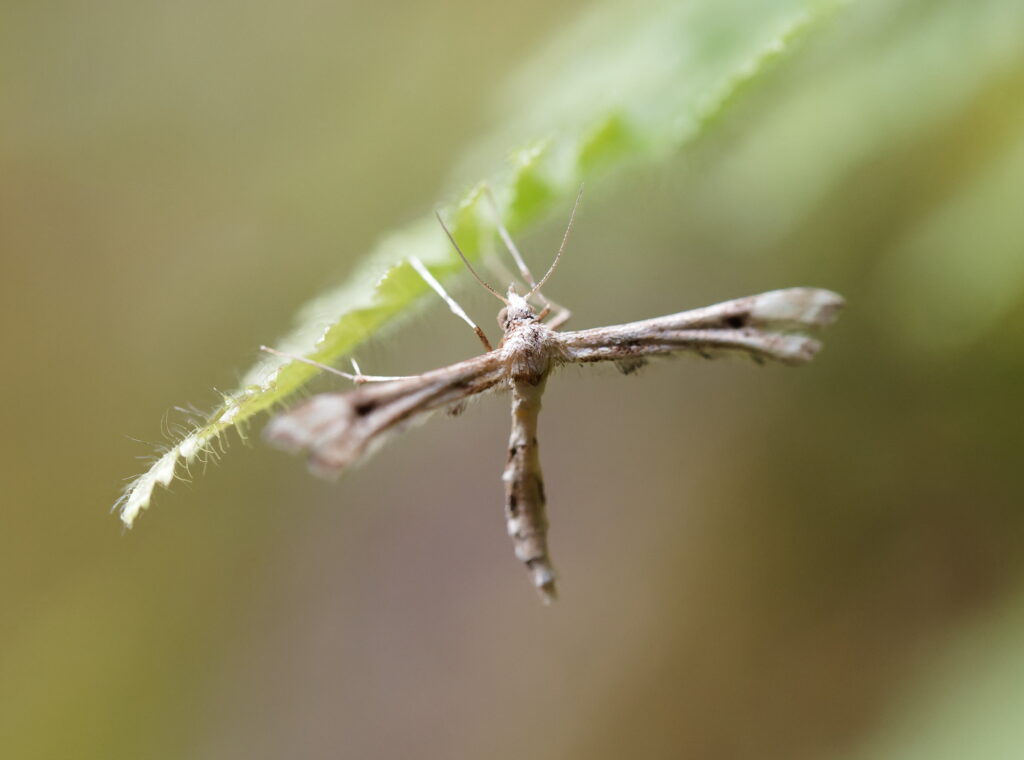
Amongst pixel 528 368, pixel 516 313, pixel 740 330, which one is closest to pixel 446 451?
pixel 516 313

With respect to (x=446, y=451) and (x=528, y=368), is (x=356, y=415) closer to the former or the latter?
(x=528, y=368)

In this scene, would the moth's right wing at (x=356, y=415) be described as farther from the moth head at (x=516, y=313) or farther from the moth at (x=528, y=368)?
the moth head at (x=516, y=313)

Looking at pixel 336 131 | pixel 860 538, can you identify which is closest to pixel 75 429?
pixel 336 131

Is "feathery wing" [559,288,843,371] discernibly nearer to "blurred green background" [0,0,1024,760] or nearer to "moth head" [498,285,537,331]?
"moth head" [498,285,537,331]

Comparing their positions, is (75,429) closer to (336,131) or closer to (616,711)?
(336,131)

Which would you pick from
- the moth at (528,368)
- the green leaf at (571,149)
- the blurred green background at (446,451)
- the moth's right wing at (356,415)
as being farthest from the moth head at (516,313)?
the blurred green background at (446,451)
